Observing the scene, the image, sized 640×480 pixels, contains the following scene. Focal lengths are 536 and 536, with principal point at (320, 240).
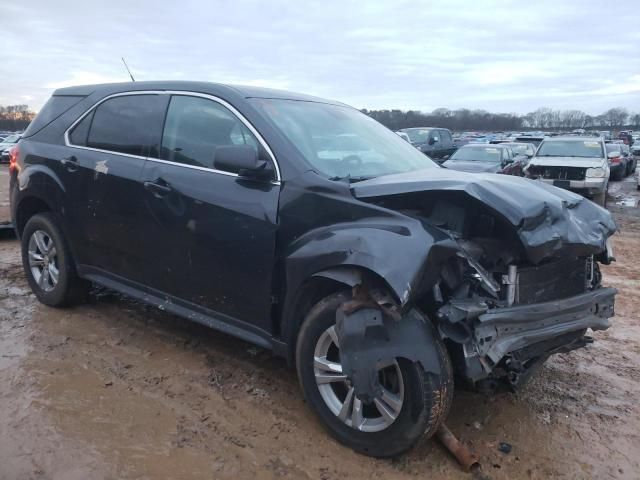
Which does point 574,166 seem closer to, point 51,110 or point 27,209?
point 51,110

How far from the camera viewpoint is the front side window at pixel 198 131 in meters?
3.56

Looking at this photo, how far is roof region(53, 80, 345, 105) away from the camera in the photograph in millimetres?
3697

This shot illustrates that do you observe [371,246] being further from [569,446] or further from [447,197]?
[569,446]

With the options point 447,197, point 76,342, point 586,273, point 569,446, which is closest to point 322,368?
point 447,197

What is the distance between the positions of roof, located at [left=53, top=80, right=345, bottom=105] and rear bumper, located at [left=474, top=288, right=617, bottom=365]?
7.10ft

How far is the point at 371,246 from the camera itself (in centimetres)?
276

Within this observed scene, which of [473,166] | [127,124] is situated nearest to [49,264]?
[127,124]

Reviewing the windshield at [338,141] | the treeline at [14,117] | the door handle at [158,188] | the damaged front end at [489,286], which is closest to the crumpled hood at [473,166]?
the windshield at [338,141]

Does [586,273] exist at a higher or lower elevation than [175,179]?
lower

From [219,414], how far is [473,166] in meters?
11.9

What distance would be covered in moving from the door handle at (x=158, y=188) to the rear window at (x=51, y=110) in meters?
1.48

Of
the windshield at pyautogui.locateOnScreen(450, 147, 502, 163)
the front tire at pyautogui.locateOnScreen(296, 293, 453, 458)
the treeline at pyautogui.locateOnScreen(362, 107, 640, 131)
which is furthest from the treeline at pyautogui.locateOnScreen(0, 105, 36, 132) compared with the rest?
the front tire at pyautogui.locateOnScreen(296, 293, 453, 458)

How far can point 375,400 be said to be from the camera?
9.25ft

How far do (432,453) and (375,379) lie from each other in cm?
62
